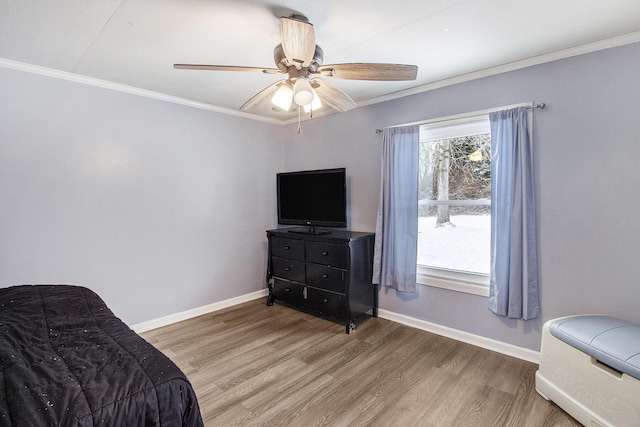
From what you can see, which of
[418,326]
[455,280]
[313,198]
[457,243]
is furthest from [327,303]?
[457,243]

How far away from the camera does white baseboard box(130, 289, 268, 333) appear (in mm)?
3160

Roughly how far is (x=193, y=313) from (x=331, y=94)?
2771 mm

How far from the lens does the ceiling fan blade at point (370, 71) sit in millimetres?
1840

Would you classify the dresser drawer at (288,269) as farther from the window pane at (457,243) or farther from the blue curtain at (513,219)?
the blue curtain at (513,219)

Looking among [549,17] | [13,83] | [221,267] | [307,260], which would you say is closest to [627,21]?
[549,17]

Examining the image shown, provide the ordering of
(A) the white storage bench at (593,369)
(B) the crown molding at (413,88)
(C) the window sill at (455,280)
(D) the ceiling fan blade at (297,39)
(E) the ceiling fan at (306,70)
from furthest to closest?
(C) the window sill at (455,280), (B) the crown molding at (413,88), (E) the ceiling fan at (306,70), (A) the white storage bench at (593,369), (D) the ceiling fan blade at (297,39)

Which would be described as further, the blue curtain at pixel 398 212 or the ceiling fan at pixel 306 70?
the blue curtain at pixel 398 212

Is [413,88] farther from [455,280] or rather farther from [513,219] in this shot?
[455,280]

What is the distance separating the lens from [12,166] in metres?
2.46

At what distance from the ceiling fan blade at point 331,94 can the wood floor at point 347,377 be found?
2041mm

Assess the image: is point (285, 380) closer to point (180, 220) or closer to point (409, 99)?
point (180, 220)

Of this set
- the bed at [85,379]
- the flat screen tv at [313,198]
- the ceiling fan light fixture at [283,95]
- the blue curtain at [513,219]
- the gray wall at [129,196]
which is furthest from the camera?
the flat screen tv at [313,198]

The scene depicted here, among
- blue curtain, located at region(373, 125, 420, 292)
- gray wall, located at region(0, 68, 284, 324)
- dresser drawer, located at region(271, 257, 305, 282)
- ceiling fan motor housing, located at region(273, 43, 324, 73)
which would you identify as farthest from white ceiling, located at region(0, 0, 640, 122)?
dresser drawer, located at region(271, 257, 305, 282)

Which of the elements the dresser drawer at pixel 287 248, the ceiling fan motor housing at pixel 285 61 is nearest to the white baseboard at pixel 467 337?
the dresser drawer at pixel 287 248
